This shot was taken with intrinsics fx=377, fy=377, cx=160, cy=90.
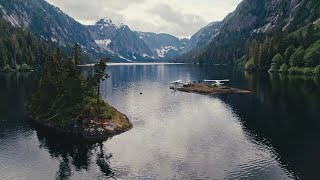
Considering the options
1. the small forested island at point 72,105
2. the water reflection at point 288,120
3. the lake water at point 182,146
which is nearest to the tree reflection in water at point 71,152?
the lake water at point 182,146

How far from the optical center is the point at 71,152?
8188cm

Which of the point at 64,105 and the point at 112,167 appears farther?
the point at 64,105

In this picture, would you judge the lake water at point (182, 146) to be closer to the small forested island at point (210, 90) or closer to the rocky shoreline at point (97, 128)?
the rocky shoreline at point (97, 128)

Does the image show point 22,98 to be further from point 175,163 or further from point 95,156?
point 175,163

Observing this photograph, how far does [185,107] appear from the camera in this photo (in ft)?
464

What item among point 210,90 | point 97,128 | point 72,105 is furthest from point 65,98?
point 210,90

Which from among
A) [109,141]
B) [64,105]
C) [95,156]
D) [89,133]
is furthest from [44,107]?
[95,156]

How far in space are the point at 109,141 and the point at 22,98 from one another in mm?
73543

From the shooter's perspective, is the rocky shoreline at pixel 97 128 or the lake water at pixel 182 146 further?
the rocky shoreline at pixel 97 128

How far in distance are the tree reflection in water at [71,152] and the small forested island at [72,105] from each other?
4045 mm

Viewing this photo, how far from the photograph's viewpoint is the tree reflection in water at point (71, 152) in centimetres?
7189

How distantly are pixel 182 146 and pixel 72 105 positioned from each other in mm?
35155

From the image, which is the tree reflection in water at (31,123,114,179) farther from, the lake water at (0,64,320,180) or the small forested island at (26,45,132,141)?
the small forested island at (26,45,132,141)

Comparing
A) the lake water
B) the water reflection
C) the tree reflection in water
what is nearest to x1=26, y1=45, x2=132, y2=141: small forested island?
the lake water
